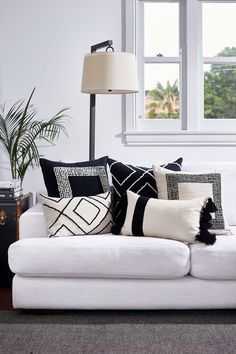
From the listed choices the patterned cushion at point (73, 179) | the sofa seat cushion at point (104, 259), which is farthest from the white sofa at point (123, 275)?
the patterned cushion at point (73, 179)

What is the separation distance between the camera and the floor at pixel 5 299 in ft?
11.6

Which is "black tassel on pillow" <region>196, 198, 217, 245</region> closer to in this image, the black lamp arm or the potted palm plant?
the black lamp arm

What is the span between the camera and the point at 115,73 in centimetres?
421

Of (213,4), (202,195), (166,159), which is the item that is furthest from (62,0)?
(202,195)

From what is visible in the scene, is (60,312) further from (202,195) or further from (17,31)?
(17,31)

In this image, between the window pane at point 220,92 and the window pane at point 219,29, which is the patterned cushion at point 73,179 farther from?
the window pane at point 219,29

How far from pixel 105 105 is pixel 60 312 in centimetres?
219

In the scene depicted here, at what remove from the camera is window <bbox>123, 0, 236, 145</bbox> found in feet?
16.6

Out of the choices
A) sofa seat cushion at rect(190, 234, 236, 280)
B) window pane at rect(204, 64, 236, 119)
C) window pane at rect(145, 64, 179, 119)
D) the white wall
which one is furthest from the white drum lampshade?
sofa seat cushion at rect(190, 234, 236, 280)

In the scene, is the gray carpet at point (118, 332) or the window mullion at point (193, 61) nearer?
the gray carpet at point (118, 332)

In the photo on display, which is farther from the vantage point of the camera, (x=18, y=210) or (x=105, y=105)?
(x=105, y=105)

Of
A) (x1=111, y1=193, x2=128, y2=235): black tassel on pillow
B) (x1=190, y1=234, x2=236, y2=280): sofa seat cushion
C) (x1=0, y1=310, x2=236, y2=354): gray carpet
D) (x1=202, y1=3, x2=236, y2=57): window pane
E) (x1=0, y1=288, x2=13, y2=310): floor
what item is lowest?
(x1=0, y1=288, x2=13, y2=310): floor

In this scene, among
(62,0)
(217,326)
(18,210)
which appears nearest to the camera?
(217,326)

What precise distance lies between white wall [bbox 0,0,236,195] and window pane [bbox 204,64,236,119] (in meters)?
0.36
